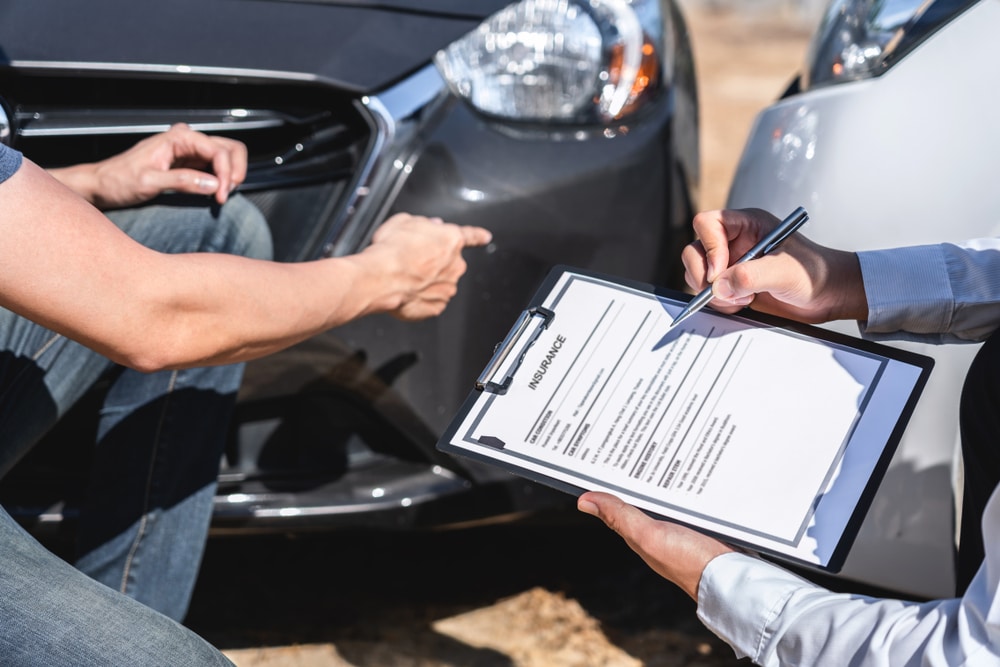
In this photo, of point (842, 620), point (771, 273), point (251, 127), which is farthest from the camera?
point (251, 127)

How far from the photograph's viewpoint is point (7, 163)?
1144 millimetres

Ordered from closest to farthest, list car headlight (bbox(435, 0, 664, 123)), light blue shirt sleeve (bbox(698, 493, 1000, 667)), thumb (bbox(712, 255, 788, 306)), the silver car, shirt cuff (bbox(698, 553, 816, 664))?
light blue shirt sleeve (bbox(698, 493, 1000, 667)) → shirt cuff (bbox(698, 553, 816, 664)) → thumb (bbox(712, 255, 788, 306)) → the silver car → car headlight (bbox(435, 0, 664, 123))

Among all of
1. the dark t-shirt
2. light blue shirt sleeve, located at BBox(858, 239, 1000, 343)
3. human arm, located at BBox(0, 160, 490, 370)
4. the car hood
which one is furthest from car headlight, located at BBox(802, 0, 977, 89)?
the dark t-shirt

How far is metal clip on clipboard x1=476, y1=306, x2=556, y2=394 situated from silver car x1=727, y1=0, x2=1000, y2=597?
1.49 feet

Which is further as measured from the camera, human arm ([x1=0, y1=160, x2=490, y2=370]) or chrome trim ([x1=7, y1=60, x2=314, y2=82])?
chrome trim ([x1=7, y1=60, x2=314, y2=82])

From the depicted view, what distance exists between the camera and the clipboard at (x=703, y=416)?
114cm

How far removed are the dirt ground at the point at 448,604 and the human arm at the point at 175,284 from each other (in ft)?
2.11

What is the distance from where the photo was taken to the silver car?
147 centimetres

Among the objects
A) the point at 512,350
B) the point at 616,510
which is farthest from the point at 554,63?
the point at 616,510

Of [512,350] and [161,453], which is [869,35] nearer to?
[512,350]

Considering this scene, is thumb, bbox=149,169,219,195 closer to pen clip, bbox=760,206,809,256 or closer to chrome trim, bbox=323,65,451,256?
chrome trim, bbox=323,65,451,256

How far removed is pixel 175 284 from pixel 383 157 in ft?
1.72

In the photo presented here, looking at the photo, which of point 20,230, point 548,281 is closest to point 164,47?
point 20,230

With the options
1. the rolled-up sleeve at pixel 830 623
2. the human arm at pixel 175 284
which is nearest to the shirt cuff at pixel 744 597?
the rolled-up sleeve at pixel 830 623
